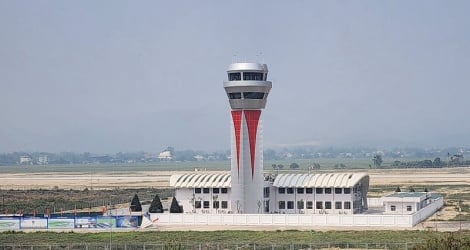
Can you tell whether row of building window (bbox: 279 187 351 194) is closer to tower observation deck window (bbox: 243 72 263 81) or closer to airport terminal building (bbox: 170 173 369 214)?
airport terminal building (bbox: 170 173 369 214)

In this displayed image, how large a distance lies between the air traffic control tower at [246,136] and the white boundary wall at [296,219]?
4.47 m

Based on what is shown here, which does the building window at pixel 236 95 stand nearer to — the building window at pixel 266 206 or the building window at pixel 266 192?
the building window at pixel 266 192

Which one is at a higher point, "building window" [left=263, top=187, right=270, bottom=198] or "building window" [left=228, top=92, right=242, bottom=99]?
"building window" [left=228, top=92, right=242, bottom=99]

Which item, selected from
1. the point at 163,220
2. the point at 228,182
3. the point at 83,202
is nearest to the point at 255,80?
the point at 228,182

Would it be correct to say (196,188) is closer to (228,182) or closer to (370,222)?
(228,182)

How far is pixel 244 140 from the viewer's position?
87.1m

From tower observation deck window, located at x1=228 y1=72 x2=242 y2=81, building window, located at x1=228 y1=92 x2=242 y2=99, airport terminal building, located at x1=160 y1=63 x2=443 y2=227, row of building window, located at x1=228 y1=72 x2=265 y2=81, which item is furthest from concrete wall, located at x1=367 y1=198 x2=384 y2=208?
tower observation deck window, located at x1=228 y1=72 x2=242 y2=81

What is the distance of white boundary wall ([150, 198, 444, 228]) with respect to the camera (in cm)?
7844

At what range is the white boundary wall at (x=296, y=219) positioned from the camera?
7844cm

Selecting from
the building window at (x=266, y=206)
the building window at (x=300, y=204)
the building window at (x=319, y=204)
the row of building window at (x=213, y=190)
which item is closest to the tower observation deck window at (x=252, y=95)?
the row of building window at (x=213, y=190)

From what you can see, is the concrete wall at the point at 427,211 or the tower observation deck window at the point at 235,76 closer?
the concrete wall at the point at 427,211

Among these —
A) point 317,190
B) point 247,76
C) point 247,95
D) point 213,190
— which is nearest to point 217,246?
point 247,95

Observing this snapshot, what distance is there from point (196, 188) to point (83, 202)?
34465mm

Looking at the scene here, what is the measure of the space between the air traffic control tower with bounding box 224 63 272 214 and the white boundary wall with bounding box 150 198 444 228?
14.7ft
